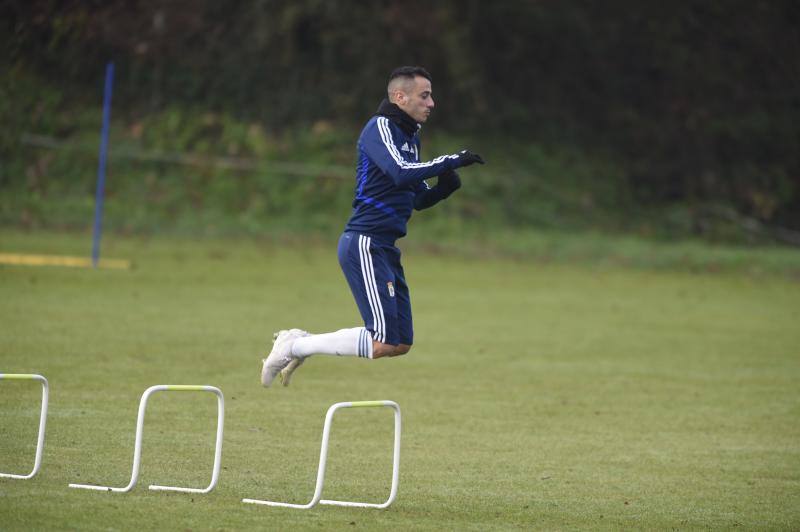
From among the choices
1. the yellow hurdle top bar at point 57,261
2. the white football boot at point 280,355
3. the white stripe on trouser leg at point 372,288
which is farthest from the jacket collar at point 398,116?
the yellow hurdle top bar at point 57,261

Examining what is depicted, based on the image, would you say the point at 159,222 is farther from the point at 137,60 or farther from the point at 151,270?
the point at 151,270

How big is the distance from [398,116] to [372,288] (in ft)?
4.00

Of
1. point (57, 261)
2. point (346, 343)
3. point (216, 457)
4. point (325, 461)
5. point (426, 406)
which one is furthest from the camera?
point (57, 261)

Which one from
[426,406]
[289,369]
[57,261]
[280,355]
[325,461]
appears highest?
[57,261]

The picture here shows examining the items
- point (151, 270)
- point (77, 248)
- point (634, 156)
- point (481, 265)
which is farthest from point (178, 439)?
point (634, 156)

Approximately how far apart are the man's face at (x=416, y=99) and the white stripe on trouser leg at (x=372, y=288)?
96cm

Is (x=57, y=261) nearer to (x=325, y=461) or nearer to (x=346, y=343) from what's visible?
(x=346, y=343)

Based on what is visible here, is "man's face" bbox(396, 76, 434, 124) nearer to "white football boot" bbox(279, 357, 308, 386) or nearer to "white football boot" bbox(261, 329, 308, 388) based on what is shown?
"white football boot" bbox(261, 329, 308, 388)

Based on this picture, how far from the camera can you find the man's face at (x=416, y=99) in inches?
335

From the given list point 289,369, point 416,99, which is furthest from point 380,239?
point 289,369

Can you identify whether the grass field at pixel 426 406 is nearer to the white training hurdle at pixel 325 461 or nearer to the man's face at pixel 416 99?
the white training hurdle at pixel 325 461

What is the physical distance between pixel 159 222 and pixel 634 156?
15499 millimetres

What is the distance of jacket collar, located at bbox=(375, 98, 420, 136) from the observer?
8.48 metres

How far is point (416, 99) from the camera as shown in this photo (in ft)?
27.9
